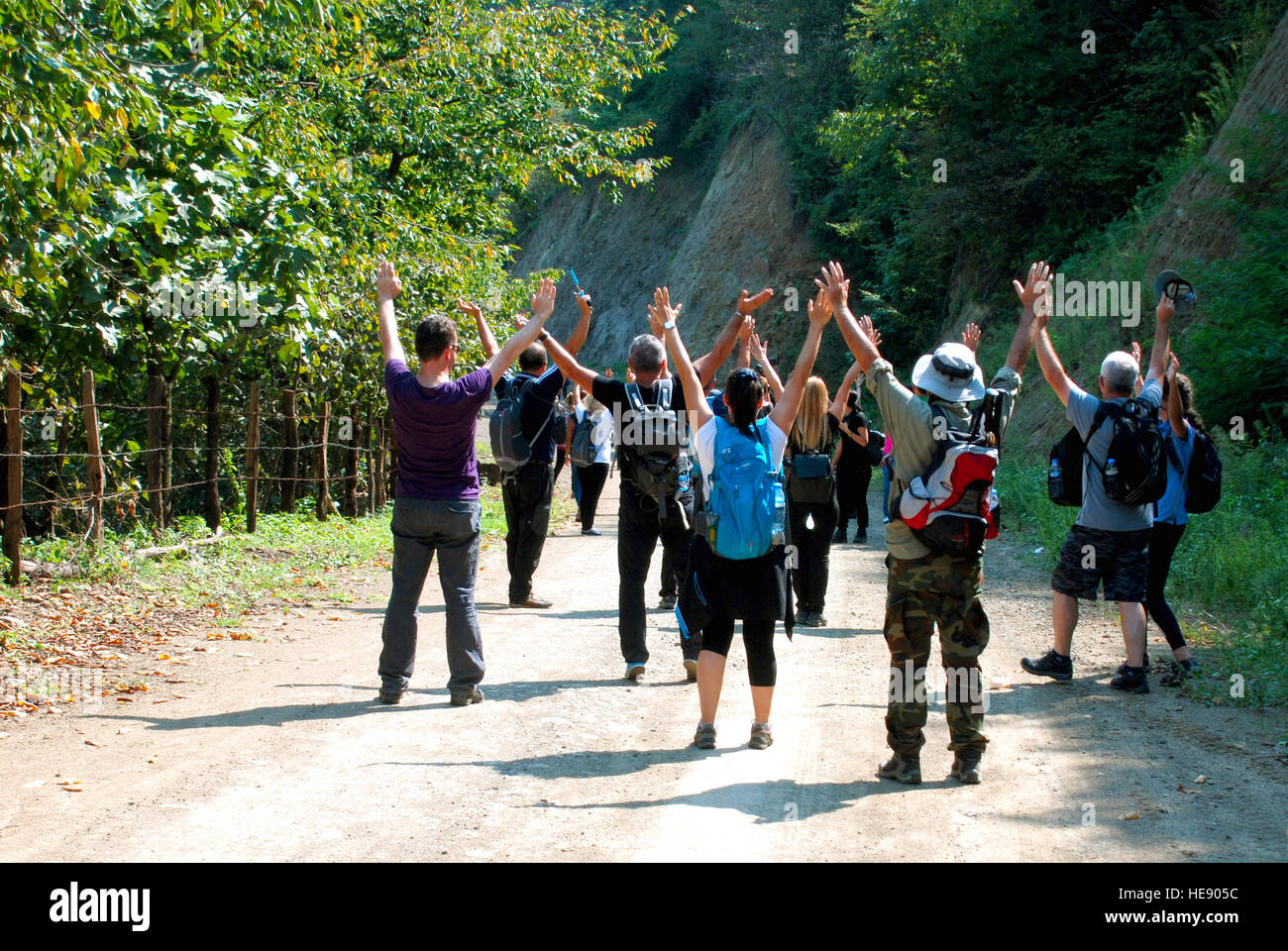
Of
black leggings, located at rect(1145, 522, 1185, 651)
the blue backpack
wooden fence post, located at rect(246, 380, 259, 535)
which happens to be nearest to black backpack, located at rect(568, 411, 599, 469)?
wooden fence post, located at rect(246, 380, 259, 535)

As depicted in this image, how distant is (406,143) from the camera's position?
62.5 ft

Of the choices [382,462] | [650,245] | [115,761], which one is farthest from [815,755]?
[650,245]

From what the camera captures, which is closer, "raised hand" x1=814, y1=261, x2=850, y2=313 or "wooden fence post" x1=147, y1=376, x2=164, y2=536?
"raised hand" x1=814, y1=261, x2=850, y2=313

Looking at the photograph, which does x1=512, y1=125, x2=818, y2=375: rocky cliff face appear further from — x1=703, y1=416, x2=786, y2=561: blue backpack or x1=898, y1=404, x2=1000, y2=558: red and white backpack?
x1=898, y1=404, x2=1000, y2=558: red and white backpack

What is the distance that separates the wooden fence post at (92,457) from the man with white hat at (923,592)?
24.8ft

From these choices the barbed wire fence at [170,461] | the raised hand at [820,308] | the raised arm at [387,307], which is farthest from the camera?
the barbed wire fence at [170,461]

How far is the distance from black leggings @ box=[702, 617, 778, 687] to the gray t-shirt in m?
2.65

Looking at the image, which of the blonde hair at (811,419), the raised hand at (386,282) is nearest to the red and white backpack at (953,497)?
the raised hand at (386,282)

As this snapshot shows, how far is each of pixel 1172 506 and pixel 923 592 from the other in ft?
10.3

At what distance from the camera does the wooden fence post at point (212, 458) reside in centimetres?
1266

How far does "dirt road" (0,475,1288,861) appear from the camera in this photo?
4.75 metres

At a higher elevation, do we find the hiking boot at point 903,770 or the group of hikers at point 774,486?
the group of hikers at point 774,486

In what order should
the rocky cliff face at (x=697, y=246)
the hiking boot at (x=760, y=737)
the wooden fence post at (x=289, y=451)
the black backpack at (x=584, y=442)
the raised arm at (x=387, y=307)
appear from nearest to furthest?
the hiking boot at (x=760, y=737) → the raised arm at (x=387, y=307) → the black backpack at (x=584, y=442) → the wooden fence post at (x=289, y=451) → the rocky cliff face at (x=697, y=246)

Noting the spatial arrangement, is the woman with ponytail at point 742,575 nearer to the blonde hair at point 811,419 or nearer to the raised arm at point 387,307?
the raised arm at point 387,307
